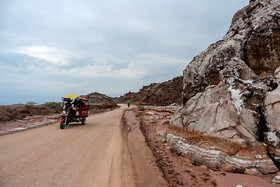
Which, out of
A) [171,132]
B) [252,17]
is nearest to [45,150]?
[171,132]

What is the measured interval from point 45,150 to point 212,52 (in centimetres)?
906

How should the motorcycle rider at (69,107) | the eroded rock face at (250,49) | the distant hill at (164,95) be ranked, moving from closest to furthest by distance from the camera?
1. the eroded rock face at (250,49)
2. the motorcycle rider at (69,107)
3. the distant hill at (164,95)

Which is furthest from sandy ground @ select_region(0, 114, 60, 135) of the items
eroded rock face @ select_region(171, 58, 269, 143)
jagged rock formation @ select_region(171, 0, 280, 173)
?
eroded rock face @ select_region(171, 58, 269, 143)

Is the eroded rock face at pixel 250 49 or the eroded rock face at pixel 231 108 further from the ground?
the eroded rock face at pixel 250 49

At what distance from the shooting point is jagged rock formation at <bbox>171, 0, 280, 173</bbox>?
4.55 metres

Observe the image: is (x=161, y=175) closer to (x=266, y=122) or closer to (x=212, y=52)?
(x=266, y=122)

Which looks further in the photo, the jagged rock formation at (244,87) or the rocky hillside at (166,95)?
the rocky hillside at (166,95)

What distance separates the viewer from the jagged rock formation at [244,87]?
4551 mm

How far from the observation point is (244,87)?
5.35m

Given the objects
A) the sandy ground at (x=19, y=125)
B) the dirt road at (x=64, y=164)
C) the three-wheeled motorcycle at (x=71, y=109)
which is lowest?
the dirt road at (x=64, y=164)

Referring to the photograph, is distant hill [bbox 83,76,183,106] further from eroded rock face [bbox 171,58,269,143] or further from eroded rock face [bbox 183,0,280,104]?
eroded rock face [bbox 171,58,269,143]

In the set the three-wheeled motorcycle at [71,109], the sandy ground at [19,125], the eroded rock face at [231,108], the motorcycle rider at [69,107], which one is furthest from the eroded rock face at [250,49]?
the sandy ground at [19,125]

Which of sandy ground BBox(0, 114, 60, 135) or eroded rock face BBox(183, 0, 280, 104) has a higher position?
eroded rock face BBox(183, 0, 280, 104)

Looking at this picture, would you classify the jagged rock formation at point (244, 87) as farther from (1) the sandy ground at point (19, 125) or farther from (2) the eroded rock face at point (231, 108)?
(1) the sandy ground at point (19, 125)
